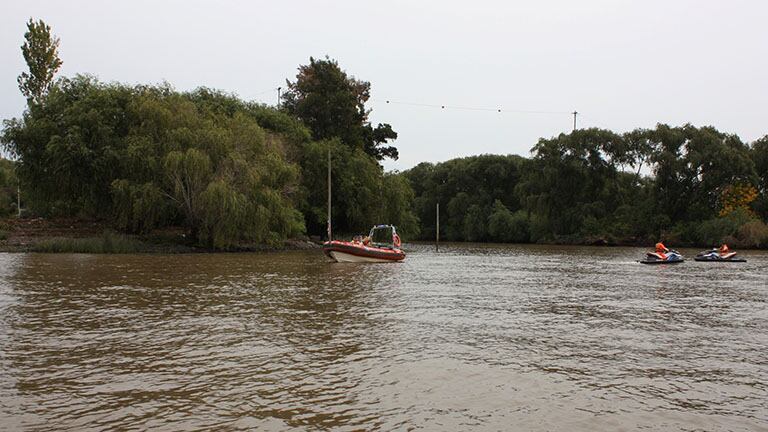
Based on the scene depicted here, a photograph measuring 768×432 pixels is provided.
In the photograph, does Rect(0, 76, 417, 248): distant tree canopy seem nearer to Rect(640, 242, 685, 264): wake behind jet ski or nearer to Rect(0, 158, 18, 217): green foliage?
Rect(0, 158, 18, 217): green foliage

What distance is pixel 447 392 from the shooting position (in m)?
8.23

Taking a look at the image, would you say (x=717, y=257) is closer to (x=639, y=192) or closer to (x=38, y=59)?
(x=639, y=192)

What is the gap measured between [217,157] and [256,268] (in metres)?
13.1

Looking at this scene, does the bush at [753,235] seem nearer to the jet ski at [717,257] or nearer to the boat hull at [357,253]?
the jet ski at [717,257]

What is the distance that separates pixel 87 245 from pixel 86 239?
961 mm

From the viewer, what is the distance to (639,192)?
7731cm

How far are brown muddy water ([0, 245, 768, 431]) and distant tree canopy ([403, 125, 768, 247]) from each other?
5231 centimetres

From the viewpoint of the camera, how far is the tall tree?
178ft

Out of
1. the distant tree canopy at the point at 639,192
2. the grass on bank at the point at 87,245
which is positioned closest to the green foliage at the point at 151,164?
the grass on bank at the point at 87,245

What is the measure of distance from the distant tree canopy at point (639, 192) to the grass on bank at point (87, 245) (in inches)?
2121

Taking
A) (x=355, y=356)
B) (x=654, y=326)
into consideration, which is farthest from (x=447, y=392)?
(x=654, y=326)

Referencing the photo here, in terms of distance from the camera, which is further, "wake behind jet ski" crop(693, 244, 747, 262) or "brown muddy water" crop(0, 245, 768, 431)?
"wake behind jet ski" crop(693, 244, 747, 262)

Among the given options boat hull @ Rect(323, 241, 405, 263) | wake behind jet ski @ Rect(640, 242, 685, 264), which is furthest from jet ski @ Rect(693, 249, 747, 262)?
boat hull @ Rect(323, 241, 405, 263)

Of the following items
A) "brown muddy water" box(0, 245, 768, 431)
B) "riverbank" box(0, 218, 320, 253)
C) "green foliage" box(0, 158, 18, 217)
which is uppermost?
"green foliage" box(0, 158, 18, 217)
